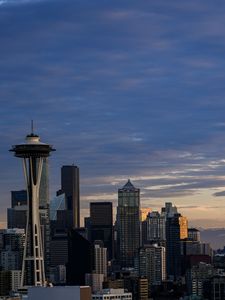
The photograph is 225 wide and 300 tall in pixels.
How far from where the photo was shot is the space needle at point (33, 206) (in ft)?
397

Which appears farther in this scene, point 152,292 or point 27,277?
point 152,292

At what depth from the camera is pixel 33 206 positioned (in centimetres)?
12069

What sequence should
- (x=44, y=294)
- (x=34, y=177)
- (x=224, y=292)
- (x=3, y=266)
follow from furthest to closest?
(x=3, y=266)
(x=224, y=292)
(x=34, y=177)
(x=44, y=294)

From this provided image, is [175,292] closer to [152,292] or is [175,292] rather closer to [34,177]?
[152,292]

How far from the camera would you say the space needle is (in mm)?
120938

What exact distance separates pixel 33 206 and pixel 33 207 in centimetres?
17

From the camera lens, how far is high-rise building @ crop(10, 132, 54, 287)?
120938 mm

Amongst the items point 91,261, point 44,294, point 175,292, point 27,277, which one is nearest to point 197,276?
point 175,292

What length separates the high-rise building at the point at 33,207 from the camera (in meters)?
121

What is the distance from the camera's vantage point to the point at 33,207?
120812 mm

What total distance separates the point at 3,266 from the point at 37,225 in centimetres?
7383

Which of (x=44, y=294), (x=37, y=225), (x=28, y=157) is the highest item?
(x=28, y=157)

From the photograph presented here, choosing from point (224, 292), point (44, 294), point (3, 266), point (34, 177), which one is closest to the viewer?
point (44, 294)

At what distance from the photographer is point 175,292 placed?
169 m
